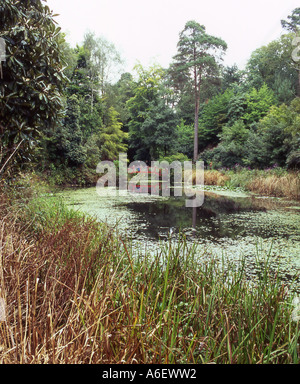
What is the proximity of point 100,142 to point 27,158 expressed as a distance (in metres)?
14.9

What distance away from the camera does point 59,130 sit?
37.7 feet

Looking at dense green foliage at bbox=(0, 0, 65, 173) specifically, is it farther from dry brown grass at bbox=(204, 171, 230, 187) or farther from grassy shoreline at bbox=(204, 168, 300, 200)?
dry brown grass at bbox=(204, 171, 230, 187)

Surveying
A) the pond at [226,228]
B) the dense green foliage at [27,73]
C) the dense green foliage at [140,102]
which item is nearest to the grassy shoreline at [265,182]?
the dense green foliage at [140,102]

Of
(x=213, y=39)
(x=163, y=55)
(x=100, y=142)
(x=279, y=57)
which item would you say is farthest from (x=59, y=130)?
(x=279, y=57)

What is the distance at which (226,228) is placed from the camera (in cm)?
447

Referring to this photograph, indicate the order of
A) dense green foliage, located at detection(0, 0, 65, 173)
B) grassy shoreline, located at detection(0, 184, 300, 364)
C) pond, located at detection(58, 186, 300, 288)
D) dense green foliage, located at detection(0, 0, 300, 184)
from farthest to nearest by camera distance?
pond, located at detection(58, 186, 300, 288) → dense green foliage, located at detection(0, 0, 300, 184) → dense green foliage, located at detection(0, 0, 65, 173) → grassy shoreline, located at detection(0, 184, 300, 364)

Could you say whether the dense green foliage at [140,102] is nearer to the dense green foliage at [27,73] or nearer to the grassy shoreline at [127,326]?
the dense green foliage at [27,73]

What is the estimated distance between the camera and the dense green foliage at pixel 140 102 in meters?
2.87

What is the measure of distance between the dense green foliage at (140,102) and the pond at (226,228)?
1.61 metres

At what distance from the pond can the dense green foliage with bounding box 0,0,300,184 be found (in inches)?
63.3

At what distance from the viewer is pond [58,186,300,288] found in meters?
3.09

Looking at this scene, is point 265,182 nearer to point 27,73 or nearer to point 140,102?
point 27,73

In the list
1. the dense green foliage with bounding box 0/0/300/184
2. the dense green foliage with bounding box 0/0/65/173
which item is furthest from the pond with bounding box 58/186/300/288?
the dense green foliage with bounding box 0/0/300/184
